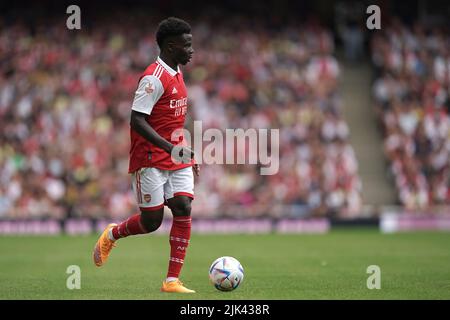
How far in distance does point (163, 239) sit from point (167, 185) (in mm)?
10899

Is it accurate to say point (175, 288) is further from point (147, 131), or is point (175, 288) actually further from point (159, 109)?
point (159, 109)

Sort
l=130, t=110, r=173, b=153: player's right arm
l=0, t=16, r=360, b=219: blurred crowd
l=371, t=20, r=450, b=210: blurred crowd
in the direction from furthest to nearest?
l=371, t=20, r=450, b=210: blurred crowd, l=0, t=16, r=360, b=219: blurred crowd, l=130, t=110, r=173, b=153: player's right arm

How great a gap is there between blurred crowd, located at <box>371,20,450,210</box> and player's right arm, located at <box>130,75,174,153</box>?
15.7 m

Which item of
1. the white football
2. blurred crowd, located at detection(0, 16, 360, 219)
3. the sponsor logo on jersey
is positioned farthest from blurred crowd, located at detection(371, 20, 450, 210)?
the sponsor logo on jersey

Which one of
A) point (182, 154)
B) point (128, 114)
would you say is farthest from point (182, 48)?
point (128, 114)

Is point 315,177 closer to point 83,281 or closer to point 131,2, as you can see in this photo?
point 131,2

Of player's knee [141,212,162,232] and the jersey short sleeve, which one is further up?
the jersey short sleeve

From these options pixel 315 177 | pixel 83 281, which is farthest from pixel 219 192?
pixel 83 281

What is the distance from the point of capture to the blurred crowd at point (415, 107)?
80.3ft

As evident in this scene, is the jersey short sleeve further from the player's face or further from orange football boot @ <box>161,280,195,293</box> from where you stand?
orange football boot @ <box>161,280,195,293</box>

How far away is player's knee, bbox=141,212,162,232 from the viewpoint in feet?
31.2

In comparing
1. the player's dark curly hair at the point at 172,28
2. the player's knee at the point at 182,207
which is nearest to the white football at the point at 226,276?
the player's knee at the point at 182,207

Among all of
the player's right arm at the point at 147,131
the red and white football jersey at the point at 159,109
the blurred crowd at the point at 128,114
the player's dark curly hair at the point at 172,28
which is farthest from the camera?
the blurred crowd at the point at 128,114

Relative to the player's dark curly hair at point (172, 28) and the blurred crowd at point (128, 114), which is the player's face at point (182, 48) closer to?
the player's dark curly hair at point (172, 28)
